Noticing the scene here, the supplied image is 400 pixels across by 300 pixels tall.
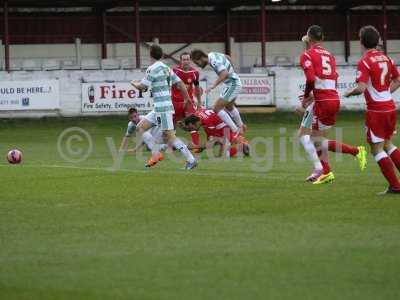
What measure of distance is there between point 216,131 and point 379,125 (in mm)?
9142

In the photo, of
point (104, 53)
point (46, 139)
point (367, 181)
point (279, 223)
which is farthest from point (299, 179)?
point (104, 53)

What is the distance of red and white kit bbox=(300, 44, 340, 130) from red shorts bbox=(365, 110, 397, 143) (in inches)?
70.9

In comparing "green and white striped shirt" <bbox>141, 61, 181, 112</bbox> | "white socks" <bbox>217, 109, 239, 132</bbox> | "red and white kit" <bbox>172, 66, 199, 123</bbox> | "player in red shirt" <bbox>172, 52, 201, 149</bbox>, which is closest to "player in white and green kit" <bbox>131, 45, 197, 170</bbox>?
"green and white striped shirt" <bbox>141, 61, 181, 112</bbox>

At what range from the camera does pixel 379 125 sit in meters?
13.8

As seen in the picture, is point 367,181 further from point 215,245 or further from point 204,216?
point 215,245

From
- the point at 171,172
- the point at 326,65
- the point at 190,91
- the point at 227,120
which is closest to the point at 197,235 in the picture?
the point at 326,65

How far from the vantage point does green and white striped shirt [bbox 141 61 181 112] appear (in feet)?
61.3

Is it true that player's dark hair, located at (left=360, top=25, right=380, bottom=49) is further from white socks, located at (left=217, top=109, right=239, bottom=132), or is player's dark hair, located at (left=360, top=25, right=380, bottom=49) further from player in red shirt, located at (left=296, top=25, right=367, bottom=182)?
white socks, located at (left=217, top=109, right=239, bottom=132)

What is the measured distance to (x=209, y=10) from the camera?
5300 cm

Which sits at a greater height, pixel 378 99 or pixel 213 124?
pixel 378 99

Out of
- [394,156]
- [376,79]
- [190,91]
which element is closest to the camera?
[376,79]

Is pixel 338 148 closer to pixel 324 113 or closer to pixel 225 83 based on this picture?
pixel 324 113

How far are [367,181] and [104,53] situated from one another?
A: 35805mm

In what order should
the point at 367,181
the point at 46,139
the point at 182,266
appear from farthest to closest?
the point at 46,139
the point at 367,181
the point at 182,266
